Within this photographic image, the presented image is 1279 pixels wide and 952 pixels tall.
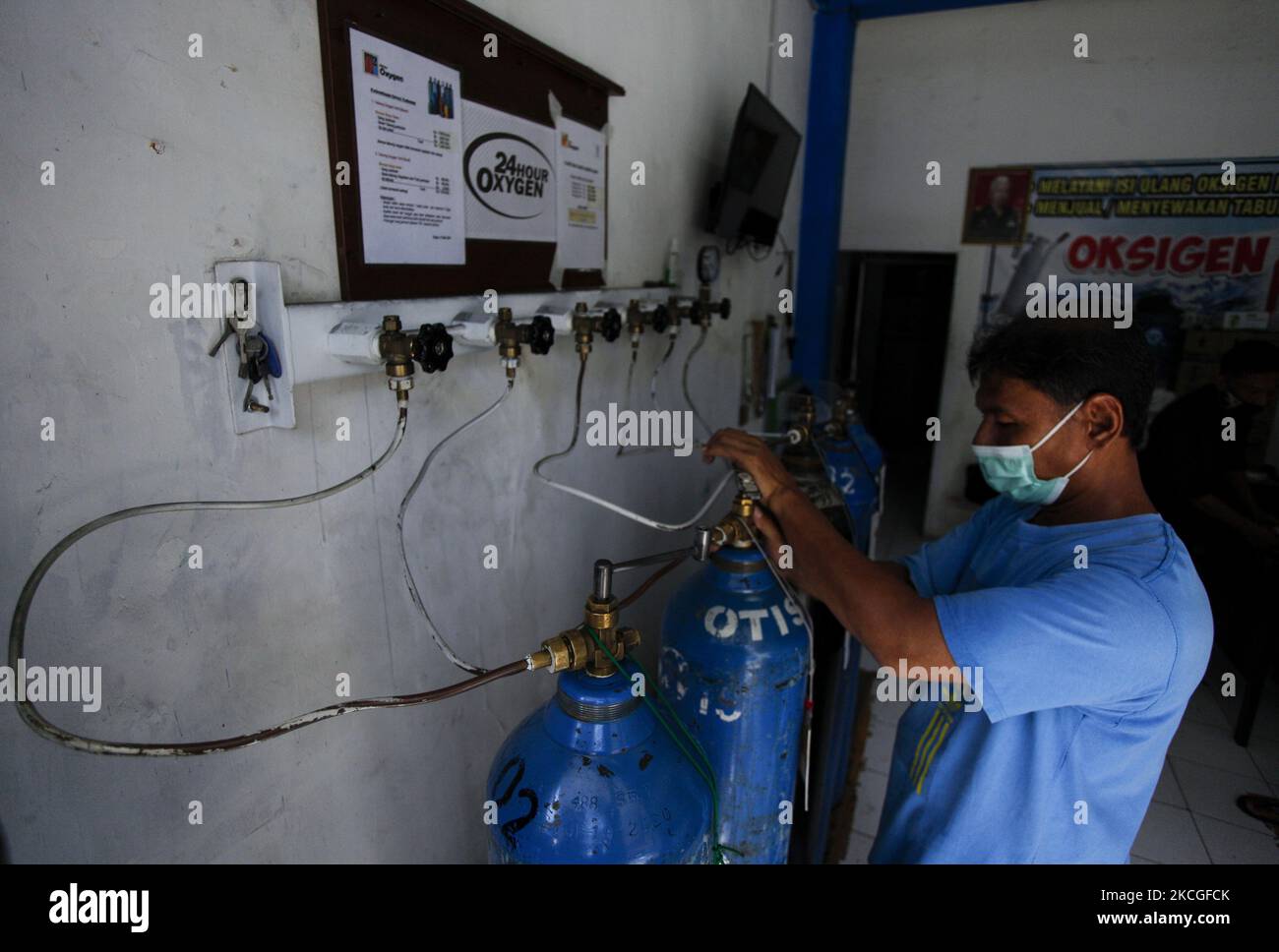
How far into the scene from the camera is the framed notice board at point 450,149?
0.76m

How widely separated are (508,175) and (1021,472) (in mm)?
821

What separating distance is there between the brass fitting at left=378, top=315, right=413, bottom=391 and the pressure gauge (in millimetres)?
1212

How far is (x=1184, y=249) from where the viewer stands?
129 inches

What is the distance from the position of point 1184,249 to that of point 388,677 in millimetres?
3928

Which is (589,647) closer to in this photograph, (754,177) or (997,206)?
(754,177)

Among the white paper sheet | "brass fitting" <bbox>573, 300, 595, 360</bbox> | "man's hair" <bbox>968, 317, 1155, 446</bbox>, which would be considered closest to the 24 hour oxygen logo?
the white paper sheet

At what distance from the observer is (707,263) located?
183 cm

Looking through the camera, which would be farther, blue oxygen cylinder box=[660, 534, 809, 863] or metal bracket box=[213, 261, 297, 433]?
blue oxygen cylinder box=[660, 534, 809, 863]

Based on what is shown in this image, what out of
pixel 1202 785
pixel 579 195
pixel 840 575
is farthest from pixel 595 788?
pixel 1202 785

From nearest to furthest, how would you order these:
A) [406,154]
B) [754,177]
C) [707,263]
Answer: [406,154]
[707,263]
[754,177]

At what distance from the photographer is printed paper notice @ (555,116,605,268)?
3.83ft

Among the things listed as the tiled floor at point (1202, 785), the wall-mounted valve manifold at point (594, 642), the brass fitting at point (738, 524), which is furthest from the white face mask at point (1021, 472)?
the tiled floor at point (1202, 785)

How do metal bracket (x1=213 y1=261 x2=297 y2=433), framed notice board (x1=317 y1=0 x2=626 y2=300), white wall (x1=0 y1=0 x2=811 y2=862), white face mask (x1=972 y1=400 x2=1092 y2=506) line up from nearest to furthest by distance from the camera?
white wall (x1=0 y1=0 x2=811 y2=862) → metal bracket (x1=213 y1=261 x2=297 y2=433) → framed notice board (x1=317 y1=0 x2=626 y2=300) → white face mask (x1=972 y1=400 x2=1092 y2=506)

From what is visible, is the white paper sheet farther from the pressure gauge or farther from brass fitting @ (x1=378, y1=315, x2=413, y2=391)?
the pressure gauge
